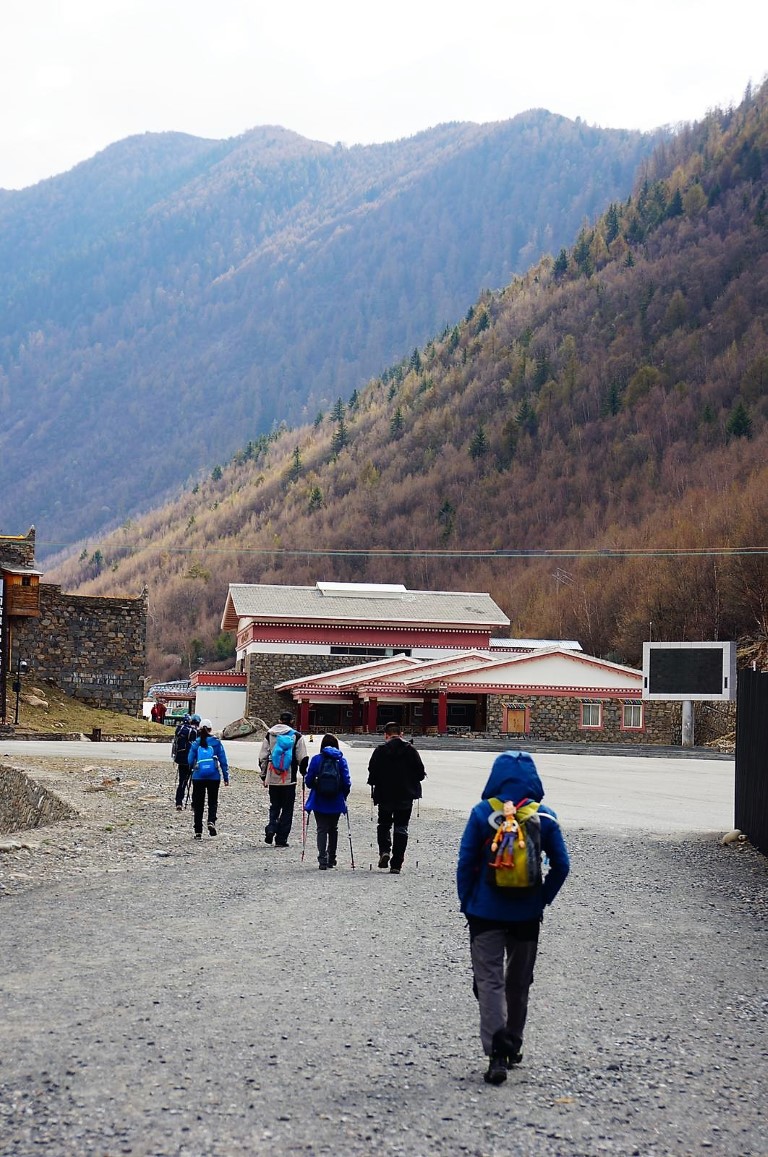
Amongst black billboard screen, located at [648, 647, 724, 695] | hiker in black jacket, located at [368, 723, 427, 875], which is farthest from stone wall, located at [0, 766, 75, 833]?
black billboard screen, located at [648, 647, 724, 695]

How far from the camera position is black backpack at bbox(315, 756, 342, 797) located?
517 inches

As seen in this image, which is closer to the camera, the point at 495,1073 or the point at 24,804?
the point at 495,1073

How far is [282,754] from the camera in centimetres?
1528

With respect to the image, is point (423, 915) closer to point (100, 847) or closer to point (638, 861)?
point (638, 861)

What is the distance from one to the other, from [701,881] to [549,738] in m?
45.8

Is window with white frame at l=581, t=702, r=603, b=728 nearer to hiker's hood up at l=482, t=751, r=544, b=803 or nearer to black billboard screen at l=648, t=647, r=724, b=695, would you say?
black billboard screen at l=648, t=647, r=724, b=695

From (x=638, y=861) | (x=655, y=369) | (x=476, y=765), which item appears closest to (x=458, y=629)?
(x=476, y=765)

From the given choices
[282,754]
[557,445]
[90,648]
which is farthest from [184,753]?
[557,445]

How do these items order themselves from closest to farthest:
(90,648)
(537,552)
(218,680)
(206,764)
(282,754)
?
(282,754) < (206,764) < (90,648) < (218,680) < (537,552)

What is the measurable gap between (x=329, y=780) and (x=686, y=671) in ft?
119

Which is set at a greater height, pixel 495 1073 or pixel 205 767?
pixel 205 767

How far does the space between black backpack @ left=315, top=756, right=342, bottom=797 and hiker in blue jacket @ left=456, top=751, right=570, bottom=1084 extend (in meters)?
6.58

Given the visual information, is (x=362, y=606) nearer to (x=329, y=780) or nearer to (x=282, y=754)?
(x=282, y=754)

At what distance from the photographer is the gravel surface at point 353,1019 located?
545cm
